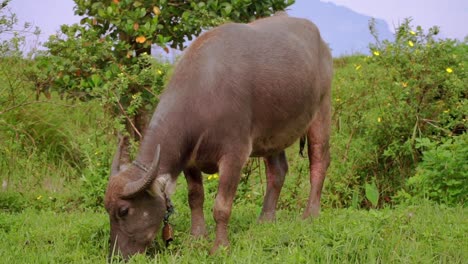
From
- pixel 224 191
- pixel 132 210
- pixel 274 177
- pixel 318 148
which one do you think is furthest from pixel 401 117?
pixel 132 210

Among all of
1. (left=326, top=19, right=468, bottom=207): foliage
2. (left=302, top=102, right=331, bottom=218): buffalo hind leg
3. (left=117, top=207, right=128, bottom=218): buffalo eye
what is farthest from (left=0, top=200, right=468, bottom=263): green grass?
(left=326, top=19, right=468, bottom=207): foliage

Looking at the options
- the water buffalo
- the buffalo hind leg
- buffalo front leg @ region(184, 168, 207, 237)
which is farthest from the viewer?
the buffalo hind leg

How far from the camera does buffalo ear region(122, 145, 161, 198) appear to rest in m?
4.62

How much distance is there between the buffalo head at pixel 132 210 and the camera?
481 centimetres

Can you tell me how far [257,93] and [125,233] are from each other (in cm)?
148

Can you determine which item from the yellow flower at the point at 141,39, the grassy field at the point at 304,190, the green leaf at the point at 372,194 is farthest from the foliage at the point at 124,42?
the green leaf at the point at 372,194

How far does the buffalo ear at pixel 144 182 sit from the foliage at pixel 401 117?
3161 millimetres

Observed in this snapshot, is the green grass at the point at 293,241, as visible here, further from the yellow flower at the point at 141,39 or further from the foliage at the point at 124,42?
the yellow flower at the point at 141,39

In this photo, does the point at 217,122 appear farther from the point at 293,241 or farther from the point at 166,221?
the point at 293,241

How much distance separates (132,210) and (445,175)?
3.36 m

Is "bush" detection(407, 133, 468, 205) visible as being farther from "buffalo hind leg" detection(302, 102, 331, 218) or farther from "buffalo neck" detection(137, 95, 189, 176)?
"buffalo neck" detection(137, 95, 189, 176)

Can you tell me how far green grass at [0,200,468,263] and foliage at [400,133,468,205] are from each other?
2.68 feet

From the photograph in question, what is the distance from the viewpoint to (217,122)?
5.09m

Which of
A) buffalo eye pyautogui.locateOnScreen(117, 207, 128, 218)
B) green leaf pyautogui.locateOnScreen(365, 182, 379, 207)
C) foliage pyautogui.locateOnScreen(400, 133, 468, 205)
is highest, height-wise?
buffalo eye pyautogui.locateOnScreen(117, 207, 128, 218)
